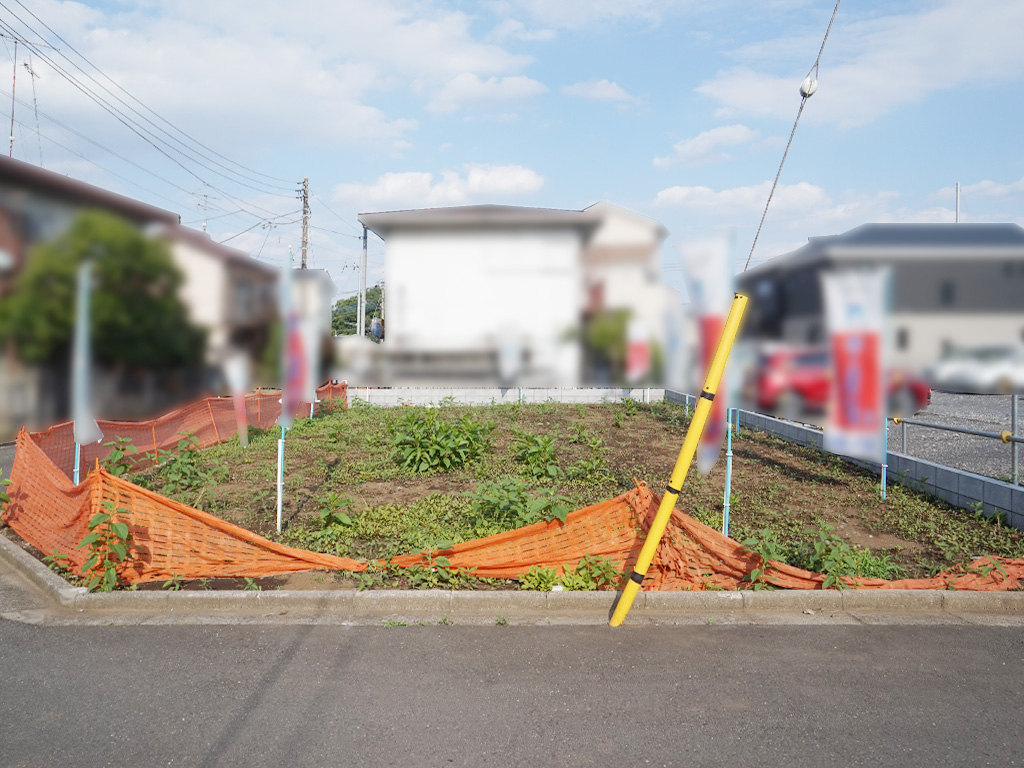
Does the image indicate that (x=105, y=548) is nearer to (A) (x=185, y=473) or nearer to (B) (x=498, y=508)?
(B) (x=498, y=508)

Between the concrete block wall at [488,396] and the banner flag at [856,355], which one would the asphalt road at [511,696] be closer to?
the banner flag at [856,355]

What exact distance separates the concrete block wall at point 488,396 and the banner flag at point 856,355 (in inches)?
388

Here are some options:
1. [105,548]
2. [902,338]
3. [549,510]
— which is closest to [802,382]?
[902,338]

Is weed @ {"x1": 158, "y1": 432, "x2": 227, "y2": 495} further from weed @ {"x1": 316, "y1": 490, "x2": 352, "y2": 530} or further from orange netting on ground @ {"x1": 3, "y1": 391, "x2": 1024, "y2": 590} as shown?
orange netting on ground @ {"x1": 3, "y1": 391, "x2": 1024, "y2": 590}

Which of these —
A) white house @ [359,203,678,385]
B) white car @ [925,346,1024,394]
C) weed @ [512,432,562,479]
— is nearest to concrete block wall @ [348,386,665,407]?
weed @ [512,432,562,479]

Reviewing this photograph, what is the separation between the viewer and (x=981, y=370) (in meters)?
5.18

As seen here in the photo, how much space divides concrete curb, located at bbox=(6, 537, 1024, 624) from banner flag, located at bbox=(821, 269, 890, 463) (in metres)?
1.64

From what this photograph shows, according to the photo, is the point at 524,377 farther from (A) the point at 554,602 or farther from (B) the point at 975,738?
(B) the point at 975,738

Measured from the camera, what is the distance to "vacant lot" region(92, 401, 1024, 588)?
538cm

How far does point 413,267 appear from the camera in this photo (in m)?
3.90

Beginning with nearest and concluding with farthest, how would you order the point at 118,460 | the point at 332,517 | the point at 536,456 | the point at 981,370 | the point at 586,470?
the point at 981,370 → the point at 332,517 → the point at 118,460 → the point at 586,470 → the point at 536,456

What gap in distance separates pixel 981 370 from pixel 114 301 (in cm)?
635

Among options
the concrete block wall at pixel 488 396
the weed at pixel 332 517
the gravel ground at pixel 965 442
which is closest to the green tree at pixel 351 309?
the concrete block wall at pixel 488 396

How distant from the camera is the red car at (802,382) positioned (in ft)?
17.7
